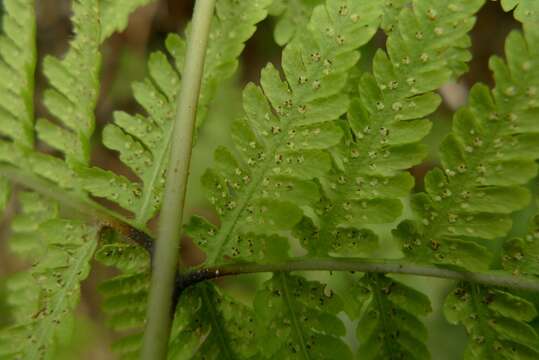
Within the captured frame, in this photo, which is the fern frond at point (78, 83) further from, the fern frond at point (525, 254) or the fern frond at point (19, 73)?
the fern frond at point (525, 254)

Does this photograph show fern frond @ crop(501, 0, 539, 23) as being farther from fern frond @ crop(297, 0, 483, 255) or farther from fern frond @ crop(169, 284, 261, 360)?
fern frond @ crop(169, 284, 261, 360)

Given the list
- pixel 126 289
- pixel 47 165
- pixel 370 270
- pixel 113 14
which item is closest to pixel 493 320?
pixel 370 270

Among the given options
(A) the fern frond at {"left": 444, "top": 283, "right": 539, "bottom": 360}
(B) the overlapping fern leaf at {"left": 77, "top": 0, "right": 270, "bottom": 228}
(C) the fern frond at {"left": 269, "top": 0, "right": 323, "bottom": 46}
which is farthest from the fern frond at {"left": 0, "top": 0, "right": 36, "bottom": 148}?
(A) the fern frond at {"left": 444, "top": 283, "right": 539, "bottom": 360}

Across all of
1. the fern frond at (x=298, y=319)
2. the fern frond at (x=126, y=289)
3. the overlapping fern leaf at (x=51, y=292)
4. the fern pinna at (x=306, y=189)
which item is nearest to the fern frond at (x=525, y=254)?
the fern pinna at (x=306, y=189)

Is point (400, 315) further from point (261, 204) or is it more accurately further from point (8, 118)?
point (8, 118)

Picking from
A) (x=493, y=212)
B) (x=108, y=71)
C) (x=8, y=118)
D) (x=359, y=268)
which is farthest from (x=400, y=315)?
(x=108, y=71)

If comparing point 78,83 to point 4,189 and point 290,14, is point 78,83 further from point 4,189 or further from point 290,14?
point 290,14

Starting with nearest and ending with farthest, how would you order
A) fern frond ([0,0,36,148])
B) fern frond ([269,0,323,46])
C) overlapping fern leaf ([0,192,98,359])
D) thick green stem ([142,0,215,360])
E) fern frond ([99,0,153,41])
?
1. thick green stem ([142,0,215,360])
2. overlapping fern leaf ([0,192,98,359])
3. fern frond ([0,0,36,148])
4. fern frond ([99,0,153,41])
5. fern frond ([269,0,323,46])
